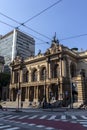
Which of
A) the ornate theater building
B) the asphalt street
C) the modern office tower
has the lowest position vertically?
the asphalt street

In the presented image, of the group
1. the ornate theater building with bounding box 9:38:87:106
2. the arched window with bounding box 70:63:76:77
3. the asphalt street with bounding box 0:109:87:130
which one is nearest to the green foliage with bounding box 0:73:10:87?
the ornate theater building with bounding box 9:38:87:106

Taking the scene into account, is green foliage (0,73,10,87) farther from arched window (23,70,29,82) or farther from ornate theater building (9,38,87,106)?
arched window (23,70,29,82)

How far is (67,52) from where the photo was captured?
54812 mm

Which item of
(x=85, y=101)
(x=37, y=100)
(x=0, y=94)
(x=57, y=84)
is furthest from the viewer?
(x=0, y=94)

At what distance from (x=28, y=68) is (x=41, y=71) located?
5.55m

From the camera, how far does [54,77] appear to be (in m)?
56.1

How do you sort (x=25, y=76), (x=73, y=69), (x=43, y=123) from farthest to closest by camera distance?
1. (x=25, y=76)
2. (x=73, y=69)
3. (x=43, y=123)

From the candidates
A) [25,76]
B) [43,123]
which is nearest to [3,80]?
[25,76]

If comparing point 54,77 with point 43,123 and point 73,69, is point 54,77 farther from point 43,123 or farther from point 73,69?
point 43,123

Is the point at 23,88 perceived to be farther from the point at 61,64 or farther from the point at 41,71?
the point at 61,64

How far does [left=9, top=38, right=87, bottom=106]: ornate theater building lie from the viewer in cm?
4978

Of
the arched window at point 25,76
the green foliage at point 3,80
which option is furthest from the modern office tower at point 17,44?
the green foliage at point 3,80

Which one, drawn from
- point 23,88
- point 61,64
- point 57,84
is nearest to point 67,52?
point 61,64

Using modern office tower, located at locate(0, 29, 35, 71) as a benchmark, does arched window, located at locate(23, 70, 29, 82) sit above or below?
below
